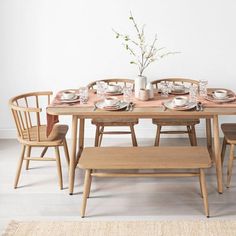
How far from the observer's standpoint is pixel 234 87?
495 cm

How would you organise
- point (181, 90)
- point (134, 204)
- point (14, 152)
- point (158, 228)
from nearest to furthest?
point (158, 228) < point (134, 204) < point (181, 90) < point (14, 152)

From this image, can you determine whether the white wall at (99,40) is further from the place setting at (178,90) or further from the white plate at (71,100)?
the white plate at (71,100)

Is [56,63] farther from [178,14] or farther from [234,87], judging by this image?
[234,87]

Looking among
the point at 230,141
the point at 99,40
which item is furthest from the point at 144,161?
the point at 99,40

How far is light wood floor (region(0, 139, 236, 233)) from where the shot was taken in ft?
11.6

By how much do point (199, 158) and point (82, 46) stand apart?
1935 mm

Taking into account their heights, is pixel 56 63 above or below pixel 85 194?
above

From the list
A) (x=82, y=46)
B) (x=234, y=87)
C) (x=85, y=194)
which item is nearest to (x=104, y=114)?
(x=85, y=194)

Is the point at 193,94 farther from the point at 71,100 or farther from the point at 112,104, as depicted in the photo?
the point at 71,100

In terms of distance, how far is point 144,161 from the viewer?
350cm

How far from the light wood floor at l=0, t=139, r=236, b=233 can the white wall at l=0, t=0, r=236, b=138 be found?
3.64ft

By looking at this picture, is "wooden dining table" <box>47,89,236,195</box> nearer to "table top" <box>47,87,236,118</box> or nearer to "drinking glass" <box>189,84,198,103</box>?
"table top" <box>47,87,236,118</box>

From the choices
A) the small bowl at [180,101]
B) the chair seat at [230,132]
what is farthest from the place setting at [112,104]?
the chair seat at [230,132]

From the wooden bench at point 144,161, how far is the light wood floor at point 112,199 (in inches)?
6.2
